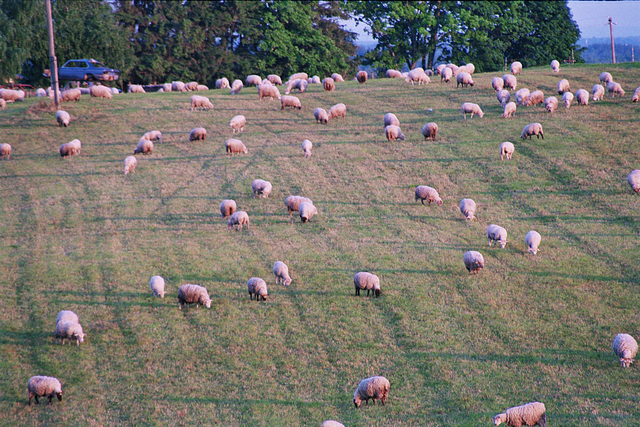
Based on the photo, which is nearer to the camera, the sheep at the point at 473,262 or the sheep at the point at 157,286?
the sheep at the point at 157,286

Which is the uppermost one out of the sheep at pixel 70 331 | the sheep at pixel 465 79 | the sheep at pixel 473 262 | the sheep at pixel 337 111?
the sheep at pixel 465 79

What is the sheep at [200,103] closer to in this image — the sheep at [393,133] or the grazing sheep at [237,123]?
the grazing sheep at [237,123]

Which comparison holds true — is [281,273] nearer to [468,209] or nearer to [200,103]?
[468,209]

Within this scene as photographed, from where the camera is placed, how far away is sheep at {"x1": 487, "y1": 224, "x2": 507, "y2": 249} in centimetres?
1955

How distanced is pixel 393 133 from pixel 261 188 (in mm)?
9945

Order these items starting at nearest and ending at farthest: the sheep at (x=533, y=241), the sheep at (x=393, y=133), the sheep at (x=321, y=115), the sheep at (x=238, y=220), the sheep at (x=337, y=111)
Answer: the sheep at (x=533, y=241)
the sheep at (x=238, y=220)
the sheep at (x=393, y=133)
the sheep at (x=321, y=115)
the sheep at (x=337, y=111)

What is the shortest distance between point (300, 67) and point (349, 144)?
3720cm

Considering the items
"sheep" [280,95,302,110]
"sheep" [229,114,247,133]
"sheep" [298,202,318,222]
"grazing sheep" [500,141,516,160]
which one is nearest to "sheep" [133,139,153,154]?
"sheep" [229,114,247,133]

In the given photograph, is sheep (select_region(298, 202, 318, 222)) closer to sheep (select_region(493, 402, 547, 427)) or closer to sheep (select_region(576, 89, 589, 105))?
sheep (select_region(493, 402, 547, 427))

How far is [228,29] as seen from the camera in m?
65.0

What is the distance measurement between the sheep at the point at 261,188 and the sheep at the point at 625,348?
1511 centimetres

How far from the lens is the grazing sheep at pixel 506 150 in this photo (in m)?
27.9

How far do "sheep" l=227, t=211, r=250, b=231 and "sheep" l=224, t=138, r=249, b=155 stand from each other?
9.05 meters

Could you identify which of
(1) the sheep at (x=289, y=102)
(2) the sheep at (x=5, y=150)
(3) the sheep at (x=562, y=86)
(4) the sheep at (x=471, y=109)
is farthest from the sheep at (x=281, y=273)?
(3) the sheep at (x=562, y=86)
